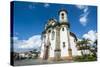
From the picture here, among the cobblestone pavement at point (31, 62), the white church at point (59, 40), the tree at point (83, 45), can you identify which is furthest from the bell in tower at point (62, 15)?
the cobblestone pavement at point (31, 62)

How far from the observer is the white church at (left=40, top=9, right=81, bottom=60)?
1.84 m

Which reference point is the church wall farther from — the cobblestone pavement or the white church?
the cobblestone pavement

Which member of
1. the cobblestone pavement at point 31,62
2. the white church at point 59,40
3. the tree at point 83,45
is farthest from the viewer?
the tree at point 83,45

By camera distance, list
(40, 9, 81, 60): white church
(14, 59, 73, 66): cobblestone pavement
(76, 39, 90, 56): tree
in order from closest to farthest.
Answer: (14, 59, 73, 66): cobblestone pavement, (40, 9, 81, 60): white church, (76, 39, 90, 56): tree

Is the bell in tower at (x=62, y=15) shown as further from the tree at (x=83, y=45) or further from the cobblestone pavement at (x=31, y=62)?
the cobblestone pavement at (x=31, y=62)

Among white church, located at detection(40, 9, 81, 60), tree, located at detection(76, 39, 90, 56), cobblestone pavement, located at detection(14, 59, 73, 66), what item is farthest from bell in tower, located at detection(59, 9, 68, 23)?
cobblestone pavement, located at detection(14, 59, 73, 66)

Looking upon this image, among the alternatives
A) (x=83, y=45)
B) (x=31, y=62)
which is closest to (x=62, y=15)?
(x=83, y=45)

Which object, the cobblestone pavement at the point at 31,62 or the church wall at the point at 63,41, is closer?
the cobblestone pavement at the point at 31,62

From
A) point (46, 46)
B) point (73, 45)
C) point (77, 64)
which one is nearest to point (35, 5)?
point (46, 46)

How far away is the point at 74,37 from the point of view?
6.35ft

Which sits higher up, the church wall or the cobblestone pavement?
the church wall

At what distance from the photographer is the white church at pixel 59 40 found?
184 cm

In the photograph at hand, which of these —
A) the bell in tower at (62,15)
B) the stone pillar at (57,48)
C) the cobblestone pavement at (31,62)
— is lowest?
the cobblestone pavement at (31,62)

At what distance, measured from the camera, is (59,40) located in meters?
1.88
